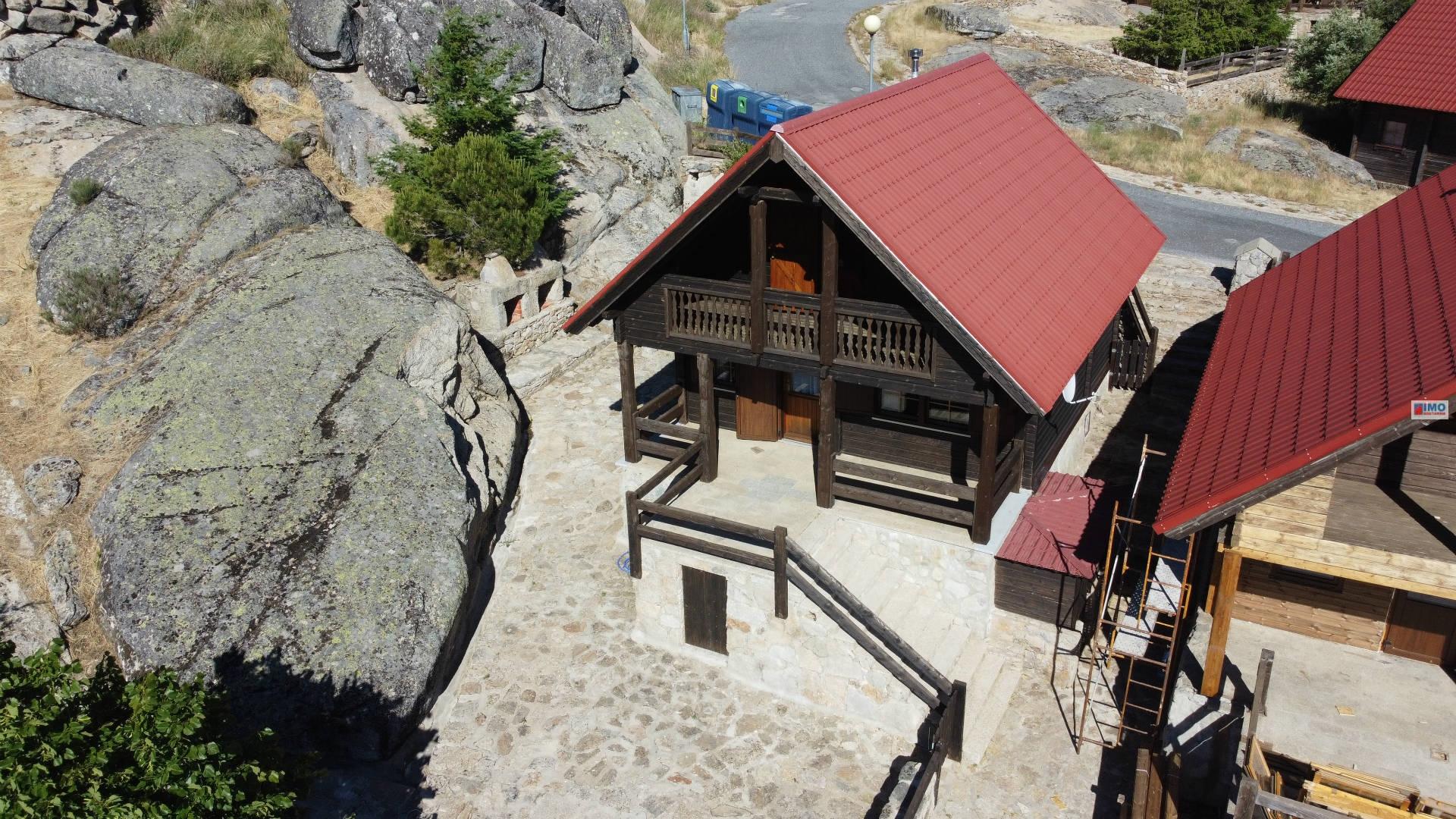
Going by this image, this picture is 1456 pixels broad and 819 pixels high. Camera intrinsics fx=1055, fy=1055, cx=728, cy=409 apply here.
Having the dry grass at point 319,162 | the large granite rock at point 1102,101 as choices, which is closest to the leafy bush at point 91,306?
the dry grass at point 319,162

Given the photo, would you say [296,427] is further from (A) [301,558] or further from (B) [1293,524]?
(B) [1293,524]

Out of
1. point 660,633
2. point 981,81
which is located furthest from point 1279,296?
point 660,633

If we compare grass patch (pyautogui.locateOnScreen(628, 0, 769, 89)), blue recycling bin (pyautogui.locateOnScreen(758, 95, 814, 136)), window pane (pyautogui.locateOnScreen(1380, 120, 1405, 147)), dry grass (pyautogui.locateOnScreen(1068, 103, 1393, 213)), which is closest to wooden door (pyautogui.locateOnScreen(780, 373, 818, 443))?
blue recycling bin (pyautogui.locateOnScreen(758, 95, 814, 136))

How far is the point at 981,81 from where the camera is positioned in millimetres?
17922

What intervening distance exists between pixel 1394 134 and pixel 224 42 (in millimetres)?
33338

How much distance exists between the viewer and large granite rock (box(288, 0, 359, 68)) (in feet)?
90.2

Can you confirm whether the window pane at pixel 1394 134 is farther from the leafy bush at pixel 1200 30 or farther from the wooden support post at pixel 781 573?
the wooden support post at pixel 781 573

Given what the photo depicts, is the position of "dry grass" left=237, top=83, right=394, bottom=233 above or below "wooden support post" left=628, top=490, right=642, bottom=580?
above

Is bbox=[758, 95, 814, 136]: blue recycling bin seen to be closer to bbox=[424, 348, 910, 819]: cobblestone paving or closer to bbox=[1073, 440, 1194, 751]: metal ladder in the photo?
bbox=[424, 348, 910, 819]: cobblestone paving

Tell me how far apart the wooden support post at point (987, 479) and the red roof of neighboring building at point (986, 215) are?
0.84 meters

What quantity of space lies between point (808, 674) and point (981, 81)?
34.4 feet

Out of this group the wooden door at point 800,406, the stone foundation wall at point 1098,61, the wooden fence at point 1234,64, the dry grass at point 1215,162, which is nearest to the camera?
the wooden door at point 800,406

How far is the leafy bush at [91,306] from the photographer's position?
694 inches

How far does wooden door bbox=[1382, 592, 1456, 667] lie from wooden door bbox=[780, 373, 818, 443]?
7.94 meters
